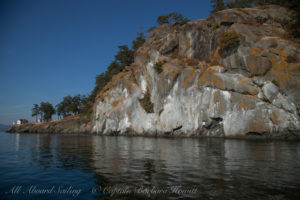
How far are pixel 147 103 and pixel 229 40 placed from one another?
81.8 feet

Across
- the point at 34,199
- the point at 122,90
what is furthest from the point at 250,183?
the point at 122,90

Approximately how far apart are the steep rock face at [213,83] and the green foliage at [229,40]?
0.75 metres

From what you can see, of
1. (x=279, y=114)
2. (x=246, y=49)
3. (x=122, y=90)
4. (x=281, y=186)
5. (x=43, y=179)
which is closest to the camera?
(x=281, y=186)

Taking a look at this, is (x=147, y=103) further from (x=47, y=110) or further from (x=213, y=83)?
(x=47, y=110)

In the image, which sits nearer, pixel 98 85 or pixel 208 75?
A: pixel 208 75

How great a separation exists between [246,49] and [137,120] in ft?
103

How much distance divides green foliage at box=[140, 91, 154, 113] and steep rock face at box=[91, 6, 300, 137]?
28 cm

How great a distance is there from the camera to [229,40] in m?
41.0

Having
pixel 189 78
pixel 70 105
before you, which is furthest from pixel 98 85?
pixel 189 78

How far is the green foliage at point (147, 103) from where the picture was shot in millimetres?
52250

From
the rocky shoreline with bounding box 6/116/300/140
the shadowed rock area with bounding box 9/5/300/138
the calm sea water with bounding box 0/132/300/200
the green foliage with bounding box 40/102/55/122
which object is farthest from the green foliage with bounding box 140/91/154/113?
the green foliage with bounding box 40/102/55/122

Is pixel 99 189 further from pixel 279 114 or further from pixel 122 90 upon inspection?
pixel 122 90

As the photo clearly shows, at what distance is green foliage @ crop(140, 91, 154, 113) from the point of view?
5225 cm

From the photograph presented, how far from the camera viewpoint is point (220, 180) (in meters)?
8.91
